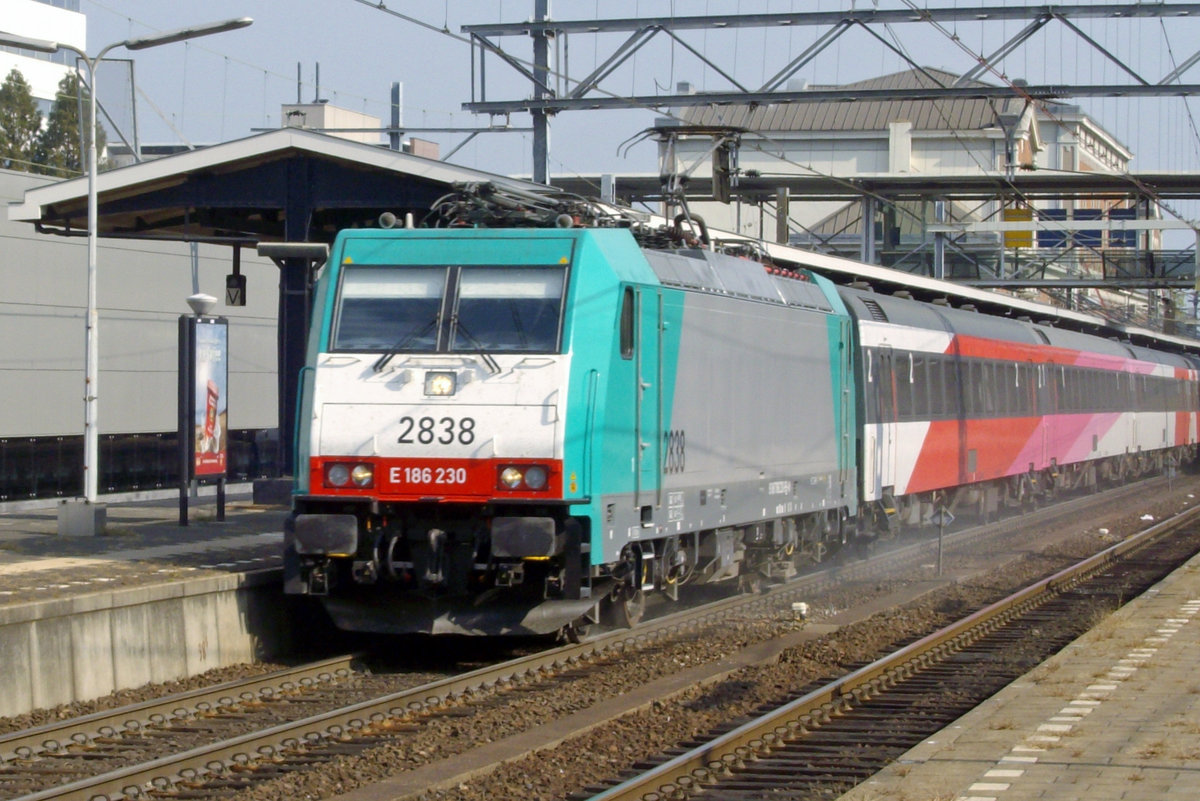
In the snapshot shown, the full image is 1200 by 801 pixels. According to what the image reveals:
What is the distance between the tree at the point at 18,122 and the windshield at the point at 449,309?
41.7 meters

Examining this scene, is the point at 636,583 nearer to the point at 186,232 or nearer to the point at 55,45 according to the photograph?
the point at 55,45

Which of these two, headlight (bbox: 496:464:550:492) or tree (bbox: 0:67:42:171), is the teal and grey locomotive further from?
tree (bbox: 0:67:42:171)

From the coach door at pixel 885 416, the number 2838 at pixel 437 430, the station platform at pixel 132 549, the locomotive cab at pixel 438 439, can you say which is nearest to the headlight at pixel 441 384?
the locomotive cab at pixel 438 439

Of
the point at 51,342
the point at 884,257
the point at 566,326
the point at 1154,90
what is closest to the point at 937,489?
the point at 1154,90

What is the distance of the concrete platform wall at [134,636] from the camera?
34.8ft

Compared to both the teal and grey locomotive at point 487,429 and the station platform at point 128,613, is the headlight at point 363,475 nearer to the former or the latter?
the teal and grey locomotive at point 487,429

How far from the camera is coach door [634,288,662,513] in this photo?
1246 cm

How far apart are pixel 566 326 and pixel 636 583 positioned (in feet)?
8.15

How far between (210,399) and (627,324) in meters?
7.50

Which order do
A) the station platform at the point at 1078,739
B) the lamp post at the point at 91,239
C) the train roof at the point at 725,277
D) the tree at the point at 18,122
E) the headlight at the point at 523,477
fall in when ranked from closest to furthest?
the station platform at the point at 1078,739 → the headlight at the point at 523,477 → the train roof at the point at 725,277 → the lamp post at the point at 91,239 → the tree at the point at 18,122

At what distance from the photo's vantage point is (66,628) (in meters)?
10.9

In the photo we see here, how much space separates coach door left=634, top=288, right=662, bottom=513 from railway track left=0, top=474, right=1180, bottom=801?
1387 mm

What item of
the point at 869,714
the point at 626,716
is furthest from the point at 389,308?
the point at 869,714

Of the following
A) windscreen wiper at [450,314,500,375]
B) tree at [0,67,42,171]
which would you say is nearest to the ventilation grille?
windscreen wiper at [450,314,500,375]
